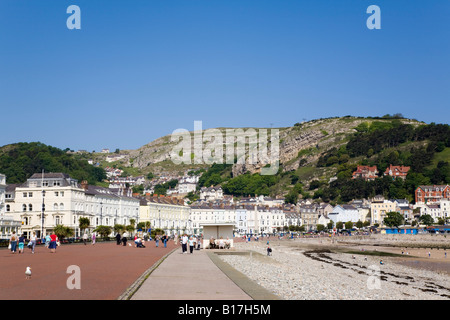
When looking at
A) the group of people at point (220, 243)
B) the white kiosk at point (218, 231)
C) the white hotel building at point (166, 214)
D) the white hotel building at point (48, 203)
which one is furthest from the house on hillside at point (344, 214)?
the group of people at point (220, 243)

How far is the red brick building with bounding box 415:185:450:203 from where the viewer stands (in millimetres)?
194988

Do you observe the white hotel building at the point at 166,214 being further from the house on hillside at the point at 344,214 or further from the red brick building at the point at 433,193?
the red brick building at the point at 433,193

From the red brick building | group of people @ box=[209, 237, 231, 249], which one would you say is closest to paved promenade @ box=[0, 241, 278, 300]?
group of people @ box=[209, 237, 231, 249]

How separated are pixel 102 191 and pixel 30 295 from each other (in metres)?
91.4

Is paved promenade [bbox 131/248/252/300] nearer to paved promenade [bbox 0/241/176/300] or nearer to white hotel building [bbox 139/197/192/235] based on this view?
paved promenade [bbox 0/241/176/300]

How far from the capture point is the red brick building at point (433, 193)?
195 metres

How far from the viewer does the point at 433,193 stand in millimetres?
197125

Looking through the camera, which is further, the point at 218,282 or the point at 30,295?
the point at 218,282

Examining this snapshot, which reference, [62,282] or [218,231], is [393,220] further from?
[62,282]

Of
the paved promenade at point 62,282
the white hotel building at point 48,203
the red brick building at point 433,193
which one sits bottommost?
the paved promenade at point 62,282

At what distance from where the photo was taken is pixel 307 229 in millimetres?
190125
